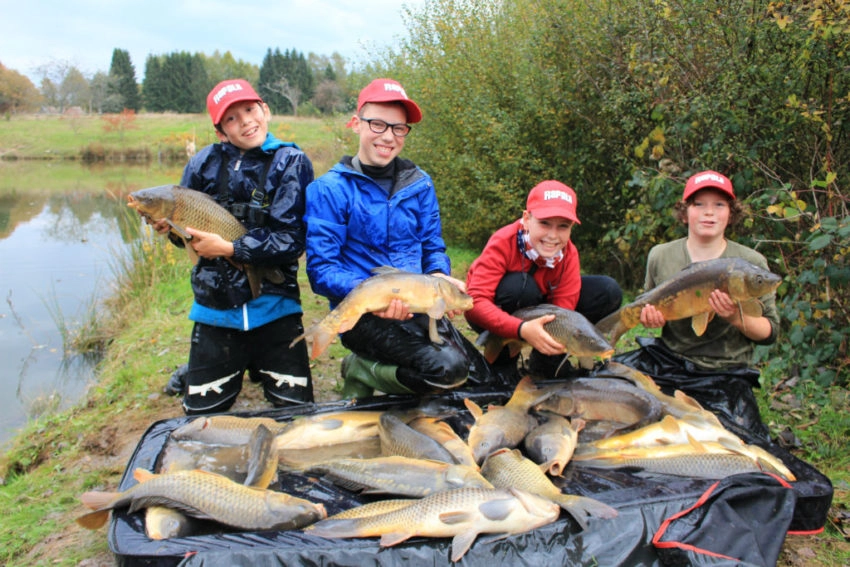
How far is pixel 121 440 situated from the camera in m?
3.30

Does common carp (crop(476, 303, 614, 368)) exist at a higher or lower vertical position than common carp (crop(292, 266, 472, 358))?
lower

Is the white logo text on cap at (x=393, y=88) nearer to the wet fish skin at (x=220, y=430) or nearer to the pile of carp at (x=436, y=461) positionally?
the pile of carp at (x=436, y=461)

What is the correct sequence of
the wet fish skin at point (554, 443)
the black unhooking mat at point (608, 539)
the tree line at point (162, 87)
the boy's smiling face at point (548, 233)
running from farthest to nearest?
the tree line at point (162, 87)
the boy's smiling face at point (548, 233)
the wet fish skin at point (554, 443)
the black unhooking mat at point (608, 539)

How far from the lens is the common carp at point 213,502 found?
1796mm

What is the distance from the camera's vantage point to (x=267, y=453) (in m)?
2.13

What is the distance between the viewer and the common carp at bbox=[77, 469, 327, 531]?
180 cm

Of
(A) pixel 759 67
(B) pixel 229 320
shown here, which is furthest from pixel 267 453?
(A) pixel 759 67

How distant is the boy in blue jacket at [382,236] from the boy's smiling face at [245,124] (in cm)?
33

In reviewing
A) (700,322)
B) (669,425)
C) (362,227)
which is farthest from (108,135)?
(669,425)

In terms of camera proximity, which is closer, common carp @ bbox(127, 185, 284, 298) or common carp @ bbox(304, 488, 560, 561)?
common carp @ bbox(304, 488, 560, 561)

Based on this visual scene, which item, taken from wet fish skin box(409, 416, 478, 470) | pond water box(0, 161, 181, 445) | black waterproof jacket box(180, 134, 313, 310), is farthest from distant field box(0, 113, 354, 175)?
wet fish skin box(409, 416, 478, 470)

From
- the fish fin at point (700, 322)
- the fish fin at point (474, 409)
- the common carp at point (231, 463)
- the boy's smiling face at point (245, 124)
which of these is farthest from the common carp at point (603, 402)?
the boy's smiling face at point (245, 124)

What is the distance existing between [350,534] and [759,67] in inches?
134

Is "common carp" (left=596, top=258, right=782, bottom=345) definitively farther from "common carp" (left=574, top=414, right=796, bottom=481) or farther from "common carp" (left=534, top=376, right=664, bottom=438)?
"common carp" (left=574, top=414, right=796, bottom=481)
